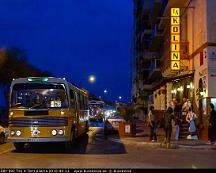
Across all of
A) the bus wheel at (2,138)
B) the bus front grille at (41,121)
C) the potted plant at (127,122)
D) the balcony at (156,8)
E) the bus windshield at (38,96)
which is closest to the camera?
the bus front grille at (41,121)

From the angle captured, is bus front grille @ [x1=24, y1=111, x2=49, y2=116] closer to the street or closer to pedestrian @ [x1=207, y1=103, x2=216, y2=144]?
the street

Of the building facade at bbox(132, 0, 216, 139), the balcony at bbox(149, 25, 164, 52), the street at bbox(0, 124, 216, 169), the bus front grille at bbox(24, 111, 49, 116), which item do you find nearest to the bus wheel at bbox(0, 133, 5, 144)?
the street at bbox(0, 124, 216, 169)

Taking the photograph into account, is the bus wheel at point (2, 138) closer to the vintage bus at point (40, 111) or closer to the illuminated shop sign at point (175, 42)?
the vintage bus at point (40, 111)

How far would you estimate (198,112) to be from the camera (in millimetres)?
29688

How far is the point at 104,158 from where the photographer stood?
17.6 meters

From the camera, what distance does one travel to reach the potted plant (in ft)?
93.9

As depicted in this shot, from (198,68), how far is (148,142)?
305 inches

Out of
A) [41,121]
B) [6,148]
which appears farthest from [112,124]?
[41,121]

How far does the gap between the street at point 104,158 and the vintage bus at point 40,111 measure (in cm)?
74

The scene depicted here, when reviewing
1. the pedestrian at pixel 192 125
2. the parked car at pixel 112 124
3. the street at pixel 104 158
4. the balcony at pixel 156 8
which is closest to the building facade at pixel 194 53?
the pedestrian at pixel 192 125

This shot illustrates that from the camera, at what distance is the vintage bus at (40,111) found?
18938 mm

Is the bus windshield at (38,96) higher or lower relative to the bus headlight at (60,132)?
higher

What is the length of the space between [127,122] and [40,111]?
10.9m

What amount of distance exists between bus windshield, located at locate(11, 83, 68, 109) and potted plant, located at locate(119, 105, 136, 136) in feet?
31.4
